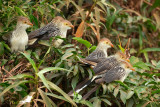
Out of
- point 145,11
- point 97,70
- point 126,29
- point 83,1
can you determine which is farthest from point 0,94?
point 145,11

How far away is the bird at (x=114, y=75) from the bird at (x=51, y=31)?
95 cm

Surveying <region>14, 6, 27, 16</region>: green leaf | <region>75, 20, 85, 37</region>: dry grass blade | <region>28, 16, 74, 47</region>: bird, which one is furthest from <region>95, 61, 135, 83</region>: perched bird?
<region>14, 6, 27, 16</region>: green leaf

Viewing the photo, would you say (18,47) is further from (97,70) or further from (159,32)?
(159,32)

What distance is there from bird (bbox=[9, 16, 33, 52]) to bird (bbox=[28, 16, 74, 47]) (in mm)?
200

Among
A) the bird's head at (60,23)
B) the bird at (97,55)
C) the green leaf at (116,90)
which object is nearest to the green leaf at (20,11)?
the bird's head at (60,23)

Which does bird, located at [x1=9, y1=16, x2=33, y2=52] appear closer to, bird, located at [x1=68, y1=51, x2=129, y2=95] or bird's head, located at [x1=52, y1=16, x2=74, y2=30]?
bird's head, located at [x1=52, y1=16, x2=74, y2=30]

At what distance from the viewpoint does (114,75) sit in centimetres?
441

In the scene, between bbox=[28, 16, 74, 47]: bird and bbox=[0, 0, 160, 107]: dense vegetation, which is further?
bbox=[28, 16, 74, 47]: bird

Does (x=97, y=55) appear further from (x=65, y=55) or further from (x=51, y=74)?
(x=51, y=74)

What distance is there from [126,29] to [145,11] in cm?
110

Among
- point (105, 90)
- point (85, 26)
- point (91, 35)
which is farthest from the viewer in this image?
point (91, 35)

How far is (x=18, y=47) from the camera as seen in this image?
4.60 meters

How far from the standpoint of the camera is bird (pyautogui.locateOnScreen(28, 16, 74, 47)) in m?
4.88

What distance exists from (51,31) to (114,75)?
4.53 ft
